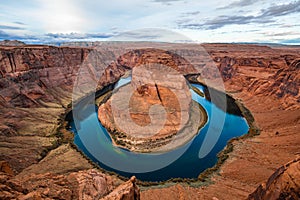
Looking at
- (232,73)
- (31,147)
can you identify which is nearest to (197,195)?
(31,147)

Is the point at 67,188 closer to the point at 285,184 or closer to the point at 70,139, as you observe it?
the point at 285,184

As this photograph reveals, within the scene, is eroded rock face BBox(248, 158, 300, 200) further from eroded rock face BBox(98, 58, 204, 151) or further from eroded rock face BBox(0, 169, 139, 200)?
eroded rock face BBox(98, 58, 204, 151)

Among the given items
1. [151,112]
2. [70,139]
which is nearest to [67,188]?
[151,112]

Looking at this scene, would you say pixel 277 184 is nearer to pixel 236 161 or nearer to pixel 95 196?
pixel 95 196

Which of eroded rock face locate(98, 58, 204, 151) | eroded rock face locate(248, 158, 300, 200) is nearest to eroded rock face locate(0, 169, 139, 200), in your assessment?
eroded rock face locate(248, 158, 300, 200)

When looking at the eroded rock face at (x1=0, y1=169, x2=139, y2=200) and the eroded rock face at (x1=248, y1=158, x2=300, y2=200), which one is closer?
the eroded rock face at (x1=0, y1=169, x2=139, y2=200)

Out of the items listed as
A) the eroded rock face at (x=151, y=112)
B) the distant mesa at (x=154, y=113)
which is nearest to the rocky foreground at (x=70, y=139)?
the distant mesa at (x=154, y=113)

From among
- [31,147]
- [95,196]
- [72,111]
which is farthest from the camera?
[72,111]
